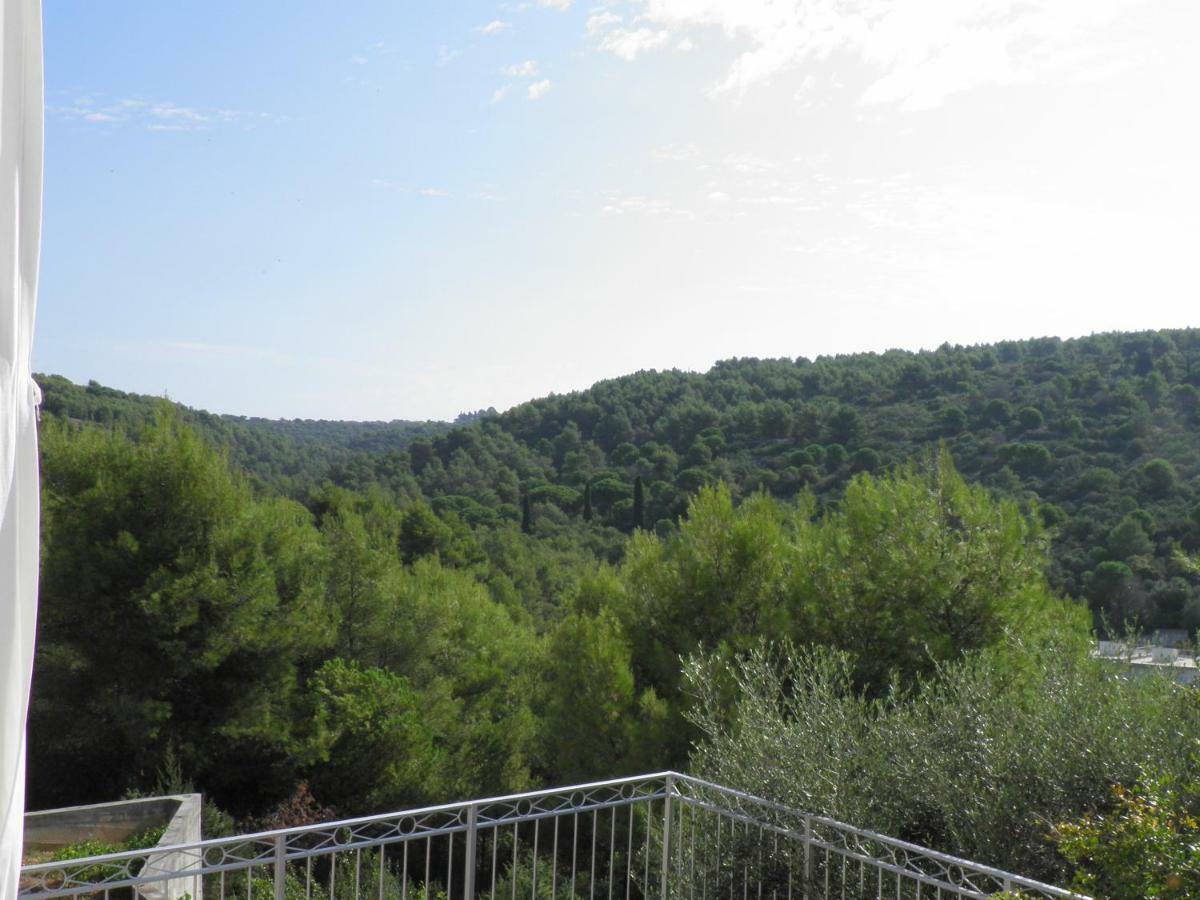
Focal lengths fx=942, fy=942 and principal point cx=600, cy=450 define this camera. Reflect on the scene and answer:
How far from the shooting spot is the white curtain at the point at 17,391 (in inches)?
46.8

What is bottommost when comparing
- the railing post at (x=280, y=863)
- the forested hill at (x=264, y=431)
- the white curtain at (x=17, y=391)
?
the railing post at (x=280, y=863)

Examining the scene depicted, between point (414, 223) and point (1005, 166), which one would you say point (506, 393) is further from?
point (1005, 166)

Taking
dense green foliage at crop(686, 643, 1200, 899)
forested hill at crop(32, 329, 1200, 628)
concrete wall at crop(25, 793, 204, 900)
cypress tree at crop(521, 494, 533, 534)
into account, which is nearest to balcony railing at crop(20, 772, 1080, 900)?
dense green foliage at crop(686, 643, 1200, 899)

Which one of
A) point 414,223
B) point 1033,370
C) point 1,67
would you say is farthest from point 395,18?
point 1033,370

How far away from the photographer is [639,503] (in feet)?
83.9

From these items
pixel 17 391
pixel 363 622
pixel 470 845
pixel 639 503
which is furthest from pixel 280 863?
pixel 639 503

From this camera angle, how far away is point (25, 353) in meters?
1.27

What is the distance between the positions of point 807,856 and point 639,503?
2185 cm

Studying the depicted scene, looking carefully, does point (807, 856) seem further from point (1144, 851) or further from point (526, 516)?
point (526, 516)

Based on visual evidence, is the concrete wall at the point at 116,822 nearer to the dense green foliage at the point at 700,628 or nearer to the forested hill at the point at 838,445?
the dense green foliage at the point at 700,628

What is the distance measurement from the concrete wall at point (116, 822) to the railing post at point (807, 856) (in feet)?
14.6

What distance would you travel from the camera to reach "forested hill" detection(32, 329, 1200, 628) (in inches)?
540

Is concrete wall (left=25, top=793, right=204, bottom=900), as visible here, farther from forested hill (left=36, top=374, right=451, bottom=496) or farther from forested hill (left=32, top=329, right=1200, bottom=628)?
forested hill (left=32, top=329, right=1200, bottom=628)

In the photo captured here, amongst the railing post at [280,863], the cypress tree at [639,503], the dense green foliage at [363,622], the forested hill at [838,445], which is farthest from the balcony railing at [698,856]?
the cypress tree at [639,503]
